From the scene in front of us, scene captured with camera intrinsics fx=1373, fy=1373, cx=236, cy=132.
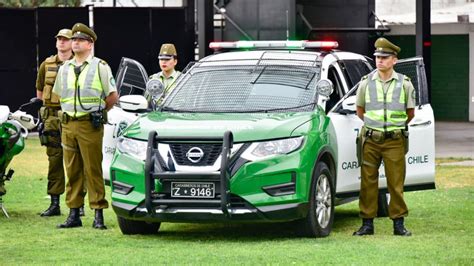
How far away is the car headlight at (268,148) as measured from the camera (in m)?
11.4

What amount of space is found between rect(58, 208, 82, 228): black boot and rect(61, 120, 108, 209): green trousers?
0.06 m

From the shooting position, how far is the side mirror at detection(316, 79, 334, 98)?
482 inches

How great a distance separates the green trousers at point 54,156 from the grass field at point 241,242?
34 centimetres

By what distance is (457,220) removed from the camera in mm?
13453

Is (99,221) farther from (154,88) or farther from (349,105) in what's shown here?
(349,105)

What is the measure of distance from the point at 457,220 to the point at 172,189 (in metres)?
3.36

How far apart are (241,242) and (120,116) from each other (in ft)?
8.92

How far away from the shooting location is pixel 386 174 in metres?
12.3

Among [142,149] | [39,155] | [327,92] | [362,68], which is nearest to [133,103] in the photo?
[142,149]

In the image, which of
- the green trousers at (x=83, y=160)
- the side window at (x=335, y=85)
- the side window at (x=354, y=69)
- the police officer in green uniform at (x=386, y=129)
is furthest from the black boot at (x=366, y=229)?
the green trousers at (x=83, y=160)

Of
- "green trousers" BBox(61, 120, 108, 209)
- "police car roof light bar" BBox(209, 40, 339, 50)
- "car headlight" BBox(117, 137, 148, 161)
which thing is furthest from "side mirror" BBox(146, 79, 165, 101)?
"car headlight" BBox(117, 137, 148, 161)

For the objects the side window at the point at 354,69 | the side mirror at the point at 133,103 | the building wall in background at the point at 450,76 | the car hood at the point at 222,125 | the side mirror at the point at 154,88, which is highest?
the side window at the point at 354,69

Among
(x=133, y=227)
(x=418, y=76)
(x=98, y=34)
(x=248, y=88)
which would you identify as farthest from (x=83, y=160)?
(x=98, y=34)

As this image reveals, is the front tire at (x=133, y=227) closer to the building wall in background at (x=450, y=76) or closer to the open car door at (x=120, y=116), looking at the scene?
the open car door at (x=120, y=116)
